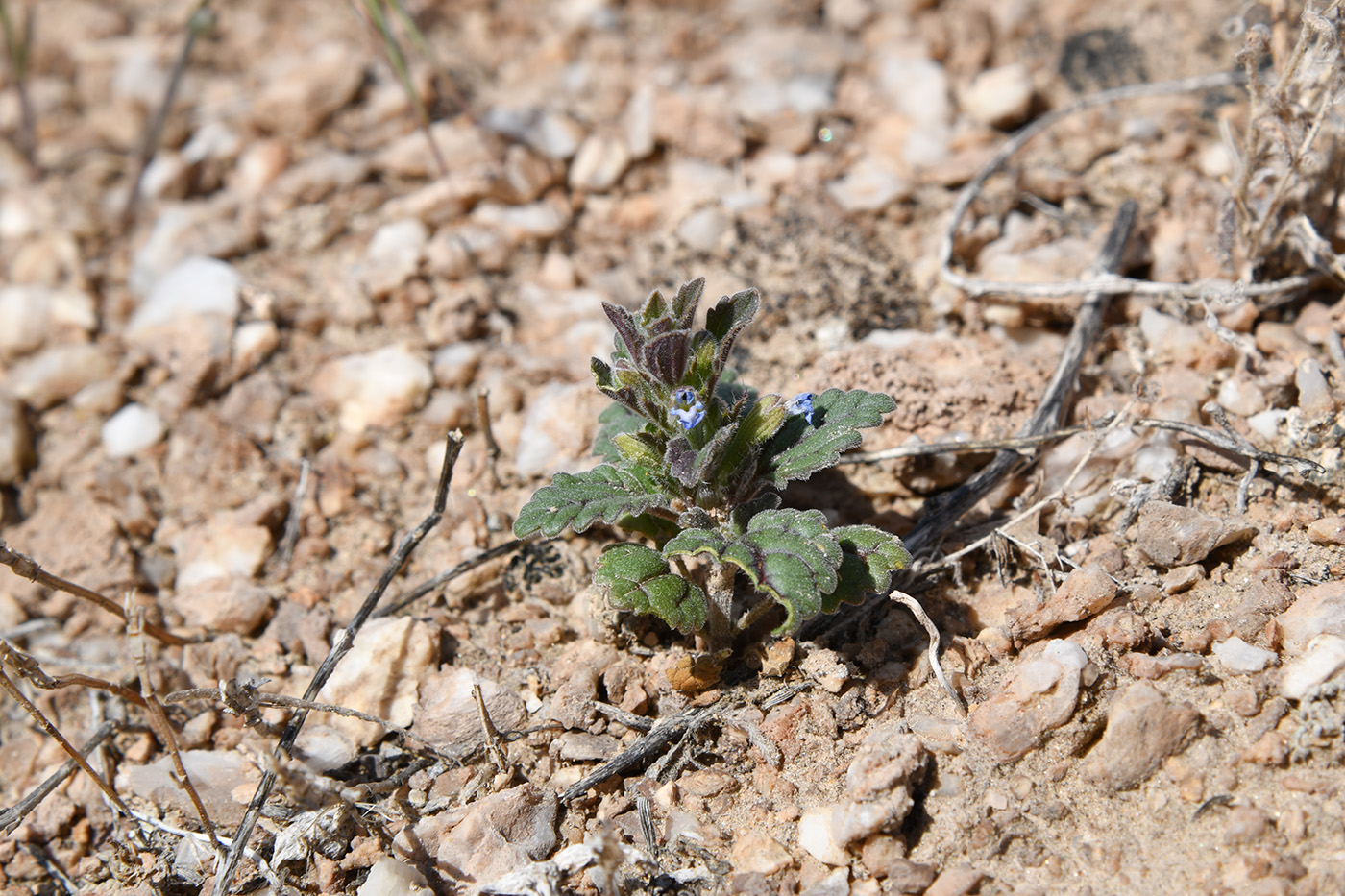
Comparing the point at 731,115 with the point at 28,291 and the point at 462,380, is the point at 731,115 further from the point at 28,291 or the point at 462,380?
the point at 28,291

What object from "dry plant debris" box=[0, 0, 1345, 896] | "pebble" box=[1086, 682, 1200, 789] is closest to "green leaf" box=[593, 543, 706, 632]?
"dry plant debris" box=[0, 0, 1345, 896]

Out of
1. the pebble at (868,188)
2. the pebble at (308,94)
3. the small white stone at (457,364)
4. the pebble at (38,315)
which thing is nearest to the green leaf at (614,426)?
the small white stone at (457,364)

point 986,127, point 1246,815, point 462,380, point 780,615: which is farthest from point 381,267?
point 1246,815

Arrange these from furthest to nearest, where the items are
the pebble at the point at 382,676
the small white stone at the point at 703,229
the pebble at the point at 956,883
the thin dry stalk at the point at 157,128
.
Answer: the thin dry stalk at the point at 157,128 < the small white stone at the point at 703,229 < the pebble at the point at 382,676 < the pebble at the point at 956,883

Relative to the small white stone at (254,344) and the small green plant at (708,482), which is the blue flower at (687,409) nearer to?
the small green plant at (708,482)

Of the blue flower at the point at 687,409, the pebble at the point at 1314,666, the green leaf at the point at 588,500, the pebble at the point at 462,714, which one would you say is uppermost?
the blue flower at the point at 687,409

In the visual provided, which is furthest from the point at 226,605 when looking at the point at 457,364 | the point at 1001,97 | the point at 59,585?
the point at 1001,97
